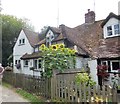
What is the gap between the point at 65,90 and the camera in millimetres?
8867

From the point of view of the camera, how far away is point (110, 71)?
15.5m

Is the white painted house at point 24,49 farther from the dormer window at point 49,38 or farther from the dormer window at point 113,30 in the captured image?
the dormer window at point 113,30

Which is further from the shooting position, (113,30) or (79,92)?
(113,30)

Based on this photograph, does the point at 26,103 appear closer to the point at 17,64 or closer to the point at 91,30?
the point at 91,30

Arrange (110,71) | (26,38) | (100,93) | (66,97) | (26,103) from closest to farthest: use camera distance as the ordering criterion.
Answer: (100,93), (66,97), (26,103), (110,71), (26,38)

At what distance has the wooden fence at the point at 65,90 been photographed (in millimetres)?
6788

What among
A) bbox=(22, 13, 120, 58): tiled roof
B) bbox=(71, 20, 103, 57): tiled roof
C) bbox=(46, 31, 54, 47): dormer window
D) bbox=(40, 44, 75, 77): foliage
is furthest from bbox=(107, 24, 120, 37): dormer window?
bbox=(40, 44, 75, 77): foliage

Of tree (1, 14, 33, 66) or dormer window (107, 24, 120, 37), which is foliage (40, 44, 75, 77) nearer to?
dormer window (107, 24, 120, 37)

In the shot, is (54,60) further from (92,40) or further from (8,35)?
(8,35)

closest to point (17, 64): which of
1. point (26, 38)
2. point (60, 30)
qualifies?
point (26, 38)

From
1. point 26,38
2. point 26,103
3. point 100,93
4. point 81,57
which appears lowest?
point 26,103

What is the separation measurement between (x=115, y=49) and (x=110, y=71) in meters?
2.03

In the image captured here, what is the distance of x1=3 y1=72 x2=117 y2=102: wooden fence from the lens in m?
6.79

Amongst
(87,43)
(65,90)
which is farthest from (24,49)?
(65,90)
